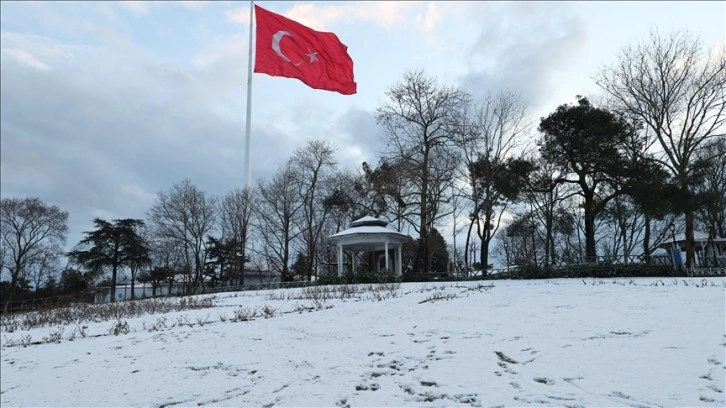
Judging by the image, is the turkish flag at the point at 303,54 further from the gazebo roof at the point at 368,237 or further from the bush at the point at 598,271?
the bush at the point at 598,271

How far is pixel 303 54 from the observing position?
2222cm

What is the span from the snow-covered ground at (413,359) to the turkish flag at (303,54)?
1338cm

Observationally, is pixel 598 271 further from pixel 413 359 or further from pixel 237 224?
pixel 237 224

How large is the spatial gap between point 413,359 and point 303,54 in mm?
18336

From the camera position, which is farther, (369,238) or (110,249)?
(110,249)

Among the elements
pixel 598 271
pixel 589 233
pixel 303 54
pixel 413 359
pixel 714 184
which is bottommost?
pixel 413 359

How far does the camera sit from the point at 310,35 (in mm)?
22391

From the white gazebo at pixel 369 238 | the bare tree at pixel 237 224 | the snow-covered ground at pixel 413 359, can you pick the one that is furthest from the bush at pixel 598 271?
the bare tree at pixel 237 224

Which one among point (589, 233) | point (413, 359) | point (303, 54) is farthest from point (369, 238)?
point (413, 359)

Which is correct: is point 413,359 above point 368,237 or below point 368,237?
below

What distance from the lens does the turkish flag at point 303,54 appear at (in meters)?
21.4

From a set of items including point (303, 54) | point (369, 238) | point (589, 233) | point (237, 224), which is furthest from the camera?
point (237, 224)

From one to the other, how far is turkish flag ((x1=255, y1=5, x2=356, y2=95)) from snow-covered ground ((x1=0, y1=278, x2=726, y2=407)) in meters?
13.4

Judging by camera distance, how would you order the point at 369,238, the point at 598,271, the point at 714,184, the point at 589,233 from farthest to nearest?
the point at 714,184 < the point at 369,238 < the point at 589,233 < the point at 598,271
